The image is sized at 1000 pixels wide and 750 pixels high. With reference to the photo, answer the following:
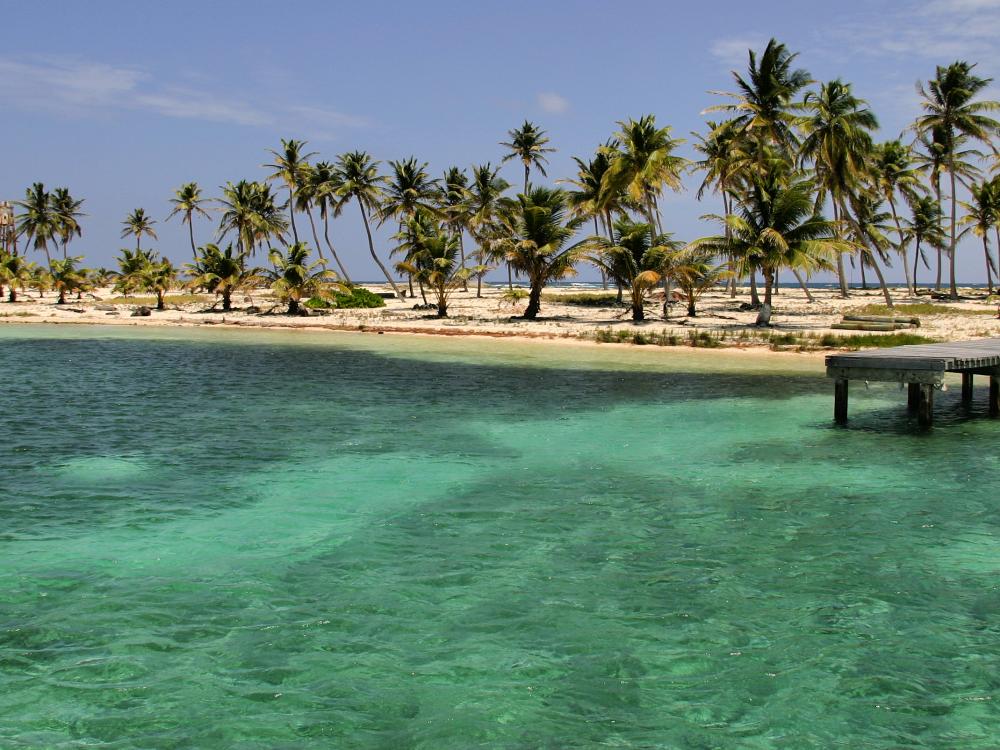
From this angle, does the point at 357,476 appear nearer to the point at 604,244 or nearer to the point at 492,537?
the point at 492,537

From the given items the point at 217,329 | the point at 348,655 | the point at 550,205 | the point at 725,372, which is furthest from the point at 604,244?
the point at 348,655

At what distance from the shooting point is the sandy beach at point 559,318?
116ft

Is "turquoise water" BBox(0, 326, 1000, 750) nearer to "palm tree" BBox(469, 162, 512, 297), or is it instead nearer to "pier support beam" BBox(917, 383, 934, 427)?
"pier support beam" BBox(917, 383, 934, 427)

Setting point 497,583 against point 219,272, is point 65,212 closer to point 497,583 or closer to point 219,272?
point 219,272

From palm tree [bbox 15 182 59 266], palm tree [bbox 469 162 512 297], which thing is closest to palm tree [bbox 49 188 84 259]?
palm tree [bbox 15 182 59 266]

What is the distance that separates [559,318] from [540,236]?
4.90 meters

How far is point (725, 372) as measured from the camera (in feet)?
84.3

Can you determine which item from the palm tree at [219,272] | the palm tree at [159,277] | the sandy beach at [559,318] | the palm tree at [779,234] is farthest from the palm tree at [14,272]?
the palm tree at [779,234]

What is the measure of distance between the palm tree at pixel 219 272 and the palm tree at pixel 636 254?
2365 cm

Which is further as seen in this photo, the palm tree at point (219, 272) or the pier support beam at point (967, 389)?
the palm tree at point (219, 272)

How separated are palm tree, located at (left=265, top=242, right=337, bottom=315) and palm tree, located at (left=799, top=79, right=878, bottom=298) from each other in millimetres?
27403

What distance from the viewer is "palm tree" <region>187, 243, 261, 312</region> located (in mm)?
53219

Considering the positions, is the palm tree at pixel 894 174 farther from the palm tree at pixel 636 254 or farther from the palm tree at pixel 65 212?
the palm tree at pixel 65 212

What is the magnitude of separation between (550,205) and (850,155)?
49.5 ft
